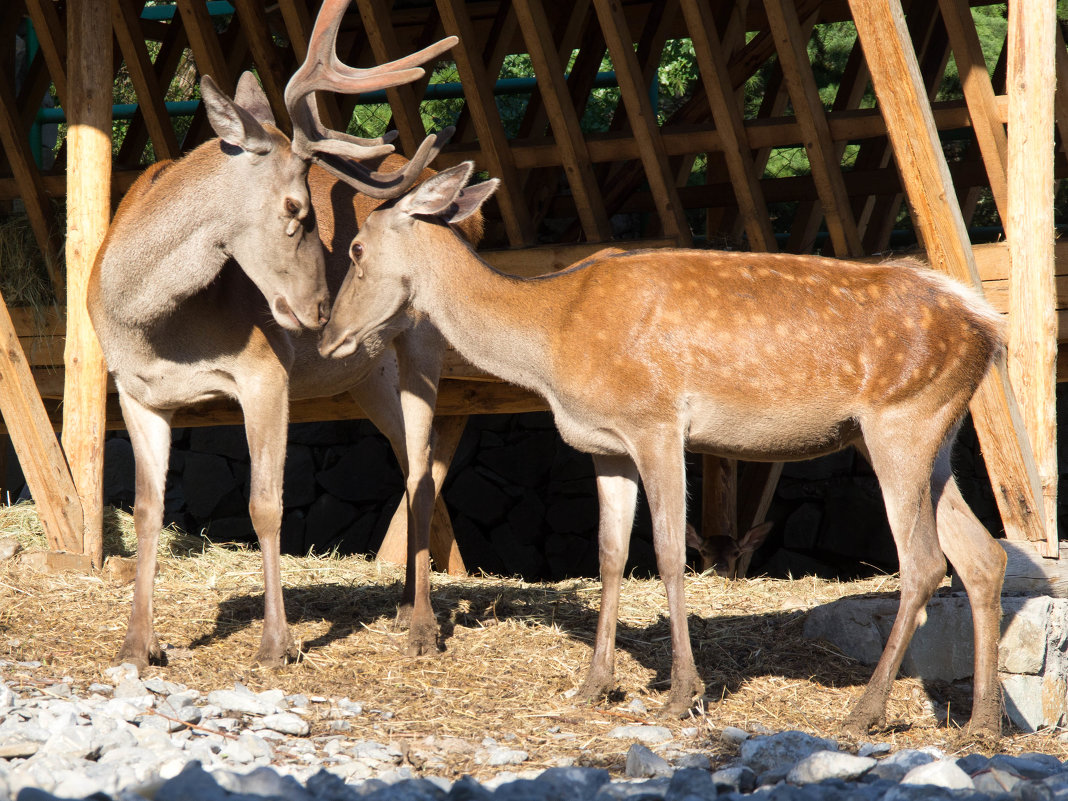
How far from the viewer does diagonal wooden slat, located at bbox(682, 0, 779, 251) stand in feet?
21.0

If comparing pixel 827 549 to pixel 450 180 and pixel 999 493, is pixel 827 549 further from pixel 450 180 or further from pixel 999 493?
pixel 450 180

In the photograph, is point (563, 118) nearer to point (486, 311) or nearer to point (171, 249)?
point (486, 311)

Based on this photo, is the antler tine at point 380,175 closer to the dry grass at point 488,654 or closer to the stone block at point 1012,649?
the dry grass at point 488,654

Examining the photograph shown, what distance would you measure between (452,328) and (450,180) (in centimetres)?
56

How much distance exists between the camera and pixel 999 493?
16.8ft

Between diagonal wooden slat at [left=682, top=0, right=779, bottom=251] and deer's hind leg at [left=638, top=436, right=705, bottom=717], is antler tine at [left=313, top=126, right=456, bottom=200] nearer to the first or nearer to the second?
deer's hind leg at [left=638, top=436, right=705, bottom=717]

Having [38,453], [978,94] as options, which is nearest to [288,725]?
[38,453]

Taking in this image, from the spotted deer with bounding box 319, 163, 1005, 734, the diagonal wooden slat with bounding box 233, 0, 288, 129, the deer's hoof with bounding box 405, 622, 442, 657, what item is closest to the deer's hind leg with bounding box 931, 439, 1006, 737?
the spotted deer with bounding box 319, 163, 1005, 734

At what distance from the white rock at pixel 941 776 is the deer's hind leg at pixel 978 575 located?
1.17 metres

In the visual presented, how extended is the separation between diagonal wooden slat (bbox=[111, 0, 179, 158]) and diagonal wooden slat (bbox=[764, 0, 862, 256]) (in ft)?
12.0

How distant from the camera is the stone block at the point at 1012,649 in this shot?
15.4 ft

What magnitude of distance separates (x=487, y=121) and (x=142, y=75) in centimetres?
214

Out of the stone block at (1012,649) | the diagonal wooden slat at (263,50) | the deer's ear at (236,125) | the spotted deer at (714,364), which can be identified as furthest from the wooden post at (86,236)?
the stone block at (1012,649)

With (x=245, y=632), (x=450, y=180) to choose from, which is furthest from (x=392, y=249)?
(x=245, y=632)
